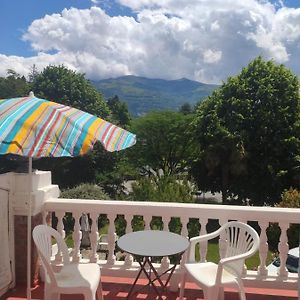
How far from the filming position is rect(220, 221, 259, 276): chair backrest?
3691 millimetres

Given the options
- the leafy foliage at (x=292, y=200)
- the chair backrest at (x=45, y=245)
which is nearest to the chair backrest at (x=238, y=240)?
the chair backrest at (x=45, y=245)

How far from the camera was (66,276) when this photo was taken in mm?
3609

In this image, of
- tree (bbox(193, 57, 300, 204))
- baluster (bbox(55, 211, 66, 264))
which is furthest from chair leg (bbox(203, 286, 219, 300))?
tree (bbox(193, 57, 300, 204))

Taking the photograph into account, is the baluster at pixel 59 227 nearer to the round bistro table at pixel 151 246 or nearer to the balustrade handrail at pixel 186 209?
the balustrade handrail at pixel 186 209

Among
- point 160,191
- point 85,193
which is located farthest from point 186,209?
point 85,193

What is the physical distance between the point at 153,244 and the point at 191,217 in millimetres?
775

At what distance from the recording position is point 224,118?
78.6 ft

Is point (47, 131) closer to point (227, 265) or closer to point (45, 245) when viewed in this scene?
point (45, 245)

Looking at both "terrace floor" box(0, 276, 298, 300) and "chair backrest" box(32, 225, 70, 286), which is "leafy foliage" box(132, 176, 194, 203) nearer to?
"terrace floor" box(0, 276, 298, 300)

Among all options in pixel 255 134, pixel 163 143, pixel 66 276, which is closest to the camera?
pixel 66 276

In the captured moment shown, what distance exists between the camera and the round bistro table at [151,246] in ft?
11.8

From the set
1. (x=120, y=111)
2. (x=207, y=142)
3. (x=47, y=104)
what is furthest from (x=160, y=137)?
(x=47, y=104)

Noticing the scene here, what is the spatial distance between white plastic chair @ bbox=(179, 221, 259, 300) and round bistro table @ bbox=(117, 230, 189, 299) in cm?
22

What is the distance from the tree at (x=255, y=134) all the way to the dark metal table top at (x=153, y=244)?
62.2ft
